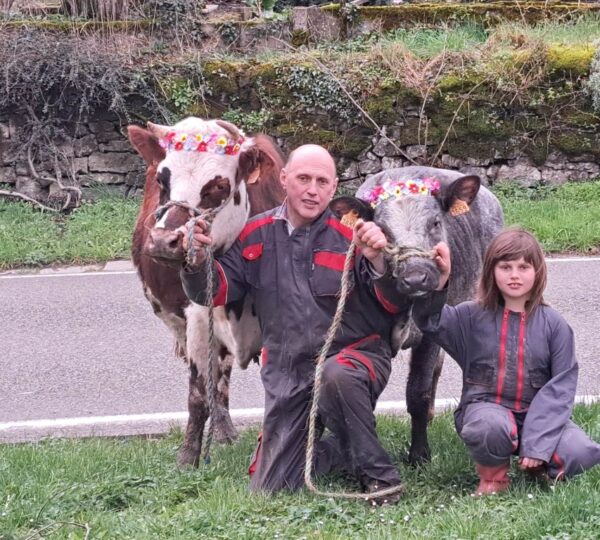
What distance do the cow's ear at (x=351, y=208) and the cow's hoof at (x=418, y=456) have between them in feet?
3.99

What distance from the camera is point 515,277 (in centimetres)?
407

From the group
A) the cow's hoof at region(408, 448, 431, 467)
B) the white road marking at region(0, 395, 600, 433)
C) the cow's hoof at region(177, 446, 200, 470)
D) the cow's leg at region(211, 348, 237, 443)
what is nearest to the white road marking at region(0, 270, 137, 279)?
the white road marking at region(0, 395, 600, 433)

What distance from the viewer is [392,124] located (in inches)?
491

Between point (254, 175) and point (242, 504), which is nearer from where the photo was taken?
point (242, 504)

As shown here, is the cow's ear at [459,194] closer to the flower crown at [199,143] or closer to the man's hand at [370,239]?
the man's hand at [370,239]

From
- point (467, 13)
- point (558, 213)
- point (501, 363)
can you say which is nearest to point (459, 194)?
point (501, 363)

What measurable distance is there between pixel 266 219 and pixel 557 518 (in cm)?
191

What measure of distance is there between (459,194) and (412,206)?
272 millimetres

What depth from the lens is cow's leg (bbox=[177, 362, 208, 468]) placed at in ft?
16.2

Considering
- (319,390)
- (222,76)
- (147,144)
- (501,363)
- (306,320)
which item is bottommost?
(319,390)

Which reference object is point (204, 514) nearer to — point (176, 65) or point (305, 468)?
point (305, 468)

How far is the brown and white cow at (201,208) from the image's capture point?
4355 mm

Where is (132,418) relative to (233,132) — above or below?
below

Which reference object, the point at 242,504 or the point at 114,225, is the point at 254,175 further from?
the point at 114,225
